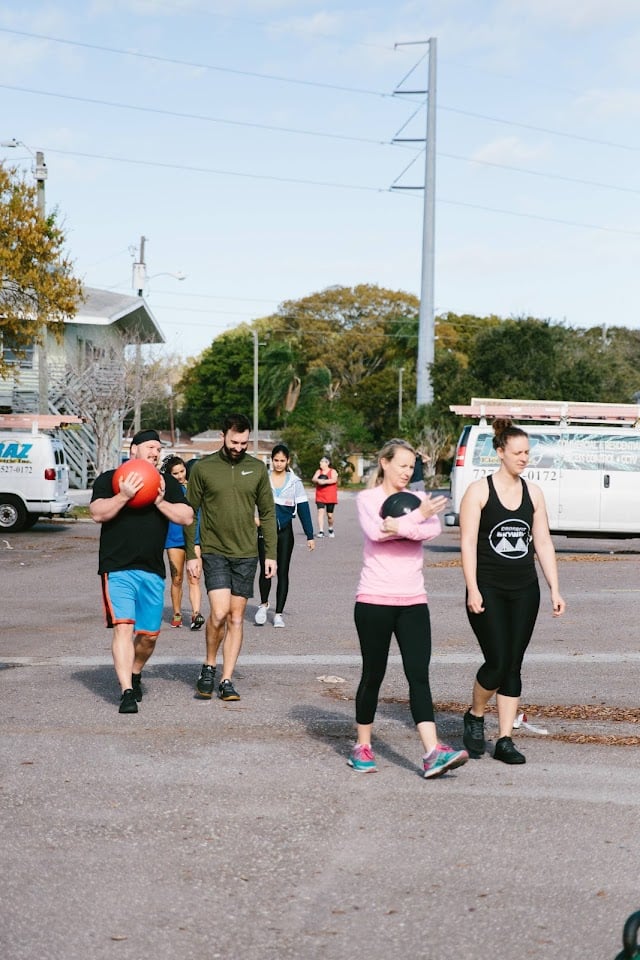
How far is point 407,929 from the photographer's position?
14.0 ft

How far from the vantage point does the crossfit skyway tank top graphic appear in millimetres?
6688

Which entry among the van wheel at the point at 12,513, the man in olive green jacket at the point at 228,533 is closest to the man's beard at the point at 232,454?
the man in olive green jacket at the point at 228,533

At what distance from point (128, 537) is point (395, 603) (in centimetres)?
224

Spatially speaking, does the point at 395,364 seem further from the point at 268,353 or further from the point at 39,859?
the point at 39,859

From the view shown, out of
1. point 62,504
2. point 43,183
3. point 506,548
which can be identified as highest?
point 43,183

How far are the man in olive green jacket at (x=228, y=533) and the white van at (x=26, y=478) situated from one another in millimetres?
17813

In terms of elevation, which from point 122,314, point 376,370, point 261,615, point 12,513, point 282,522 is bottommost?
point 12,513

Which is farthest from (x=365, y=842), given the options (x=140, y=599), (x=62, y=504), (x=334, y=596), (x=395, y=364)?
(x=395, y=364)

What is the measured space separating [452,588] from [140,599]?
850cm

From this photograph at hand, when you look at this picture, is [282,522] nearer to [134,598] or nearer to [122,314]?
[134,598]

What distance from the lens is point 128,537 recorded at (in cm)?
795

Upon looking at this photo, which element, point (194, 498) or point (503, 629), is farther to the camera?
point (194, 498)

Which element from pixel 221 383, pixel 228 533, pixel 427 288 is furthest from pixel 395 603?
pixel 221 383

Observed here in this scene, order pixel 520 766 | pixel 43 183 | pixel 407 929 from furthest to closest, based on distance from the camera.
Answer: pixel 43 183
pixel 520 766
pixel 407 929
